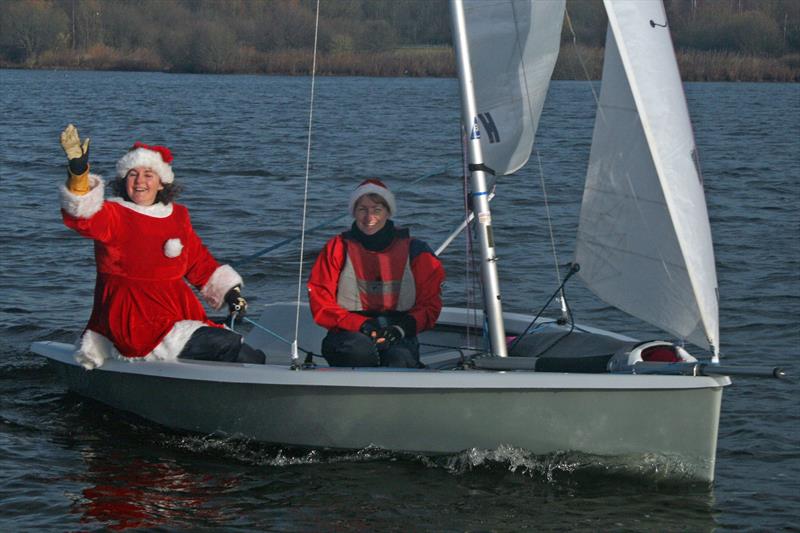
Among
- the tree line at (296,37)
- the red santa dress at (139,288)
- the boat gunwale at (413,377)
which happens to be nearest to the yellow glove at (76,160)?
the red santa dress at (139,288)

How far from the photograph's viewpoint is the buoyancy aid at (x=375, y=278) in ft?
19.7

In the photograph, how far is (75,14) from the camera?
59.6 m

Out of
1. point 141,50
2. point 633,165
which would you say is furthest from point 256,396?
point 141,50

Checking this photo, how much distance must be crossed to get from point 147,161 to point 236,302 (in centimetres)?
74

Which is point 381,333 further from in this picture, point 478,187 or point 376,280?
point 478,187

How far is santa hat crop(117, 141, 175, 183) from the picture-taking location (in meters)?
5.91

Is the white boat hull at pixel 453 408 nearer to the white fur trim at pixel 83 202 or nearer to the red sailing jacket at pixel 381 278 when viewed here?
the red sailing jacket at pixel 381 278

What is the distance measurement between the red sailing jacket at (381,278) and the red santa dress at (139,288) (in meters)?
0.61

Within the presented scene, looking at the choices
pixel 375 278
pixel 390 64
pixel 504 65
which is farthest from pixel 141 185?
pixel 390 64

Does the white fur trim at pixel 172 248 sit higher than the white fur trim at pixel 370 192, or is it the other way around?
the white fur trim at pixel 370 192

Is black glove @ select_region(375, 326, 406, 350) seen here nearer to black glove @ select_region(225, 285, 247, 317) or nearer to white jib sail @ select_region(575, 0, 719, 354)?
black glove @ select_region(225, 285, 247, 317)

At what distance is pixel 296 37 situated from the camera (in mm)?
56312

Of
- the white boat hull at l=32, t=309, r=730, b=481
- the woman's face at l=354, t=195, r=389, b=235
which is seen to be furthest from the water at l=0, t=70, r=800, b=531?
the woman's face at l=354, t=195, r=389, b=235

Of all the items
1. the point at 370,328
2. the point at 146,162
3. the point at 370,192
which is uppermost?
the point at 146,162
